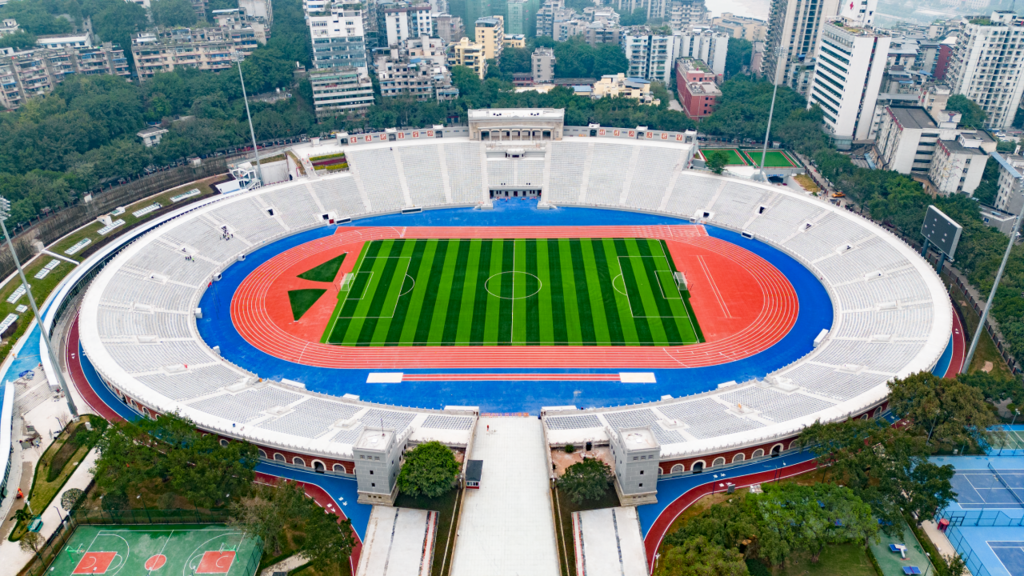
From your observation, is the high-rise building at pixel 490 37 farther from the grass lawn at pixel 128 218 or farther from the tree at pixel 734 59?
the grass lawn at pixel 128 218

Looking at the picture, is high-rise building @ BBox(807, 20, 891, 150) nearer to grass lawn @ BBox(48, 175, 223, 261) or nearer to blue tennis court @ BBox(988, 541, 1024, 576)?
blue tennis court @ BBox(988, 541, 1024, 576)

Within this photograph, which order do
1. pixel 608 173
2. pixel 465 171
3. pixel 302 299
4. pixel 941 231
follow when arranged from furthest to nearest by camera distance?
pixel 465 171 < pixel 608 173 < pixel 302 299 < pixel 941 231

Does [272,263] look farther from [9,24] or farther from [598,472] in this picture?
[9,24]

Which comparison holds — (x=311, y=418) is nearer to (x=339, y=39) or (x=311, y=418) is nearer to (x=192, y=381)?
(x=192, y=381)

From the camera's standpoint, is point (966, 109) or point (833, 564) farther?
point (966, 109)

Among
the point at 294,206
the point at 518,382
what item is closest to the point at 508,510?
the point at 518,382

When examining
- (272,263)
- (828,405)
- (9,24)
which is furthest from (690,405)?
(9,24)
